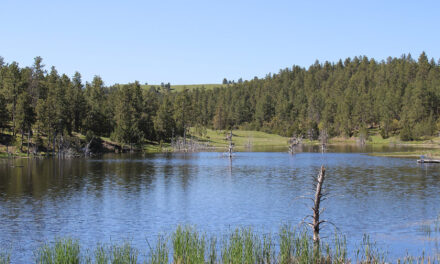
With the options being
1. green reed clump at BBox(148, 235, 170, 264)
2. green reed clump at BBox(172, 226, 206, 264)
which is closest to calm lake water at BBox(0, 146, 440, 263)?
green reed clump at BBox(148, 235, 170, 264)

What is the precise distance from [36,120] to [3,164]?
26532 millimetres

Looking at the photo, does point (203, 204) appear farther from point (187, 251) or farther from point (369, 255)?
point (369, 255)

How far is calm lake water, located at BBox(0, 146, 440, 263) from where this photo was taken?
122ft

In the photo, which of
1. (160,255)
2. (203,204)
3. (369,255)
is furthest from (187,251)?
(203,204)

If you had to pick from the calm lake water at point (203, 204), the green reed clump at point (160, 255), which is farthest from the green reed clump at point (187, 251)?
the calm lake water at point (203, 204)

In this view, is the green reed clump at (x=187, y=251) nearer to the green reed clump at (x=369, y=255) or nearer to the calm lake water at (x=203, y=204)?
the green reed clump at (x=369, y=255)

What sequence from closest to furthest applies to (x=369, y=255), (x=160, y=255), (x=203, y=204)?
(x=160, y=255) → (x=369, y=255) → (x=203, y=204)

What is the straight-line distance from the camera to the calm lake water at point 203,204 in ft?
122

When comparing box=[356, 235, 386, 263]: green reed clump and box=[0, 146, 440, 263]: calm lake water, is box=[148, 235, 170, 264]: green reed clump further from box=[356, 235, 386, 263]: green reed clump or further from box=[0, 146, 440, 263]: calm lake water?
box=[356, 235, 386, 263]: green reed clump

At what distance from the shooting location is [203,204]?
174 ft

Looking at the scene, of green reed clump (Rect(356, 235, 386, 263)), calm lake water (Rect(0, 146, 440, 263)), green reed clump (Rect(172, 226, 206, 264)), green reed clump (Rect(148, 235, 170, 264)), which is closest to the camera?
green reed clump (Rect(148, 235, 170, 264))

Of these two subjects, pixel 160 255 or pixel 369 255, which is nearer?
pixel 160 255

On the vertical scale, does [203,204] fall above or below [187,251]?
below

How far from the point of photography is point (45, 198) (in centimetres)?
5625
